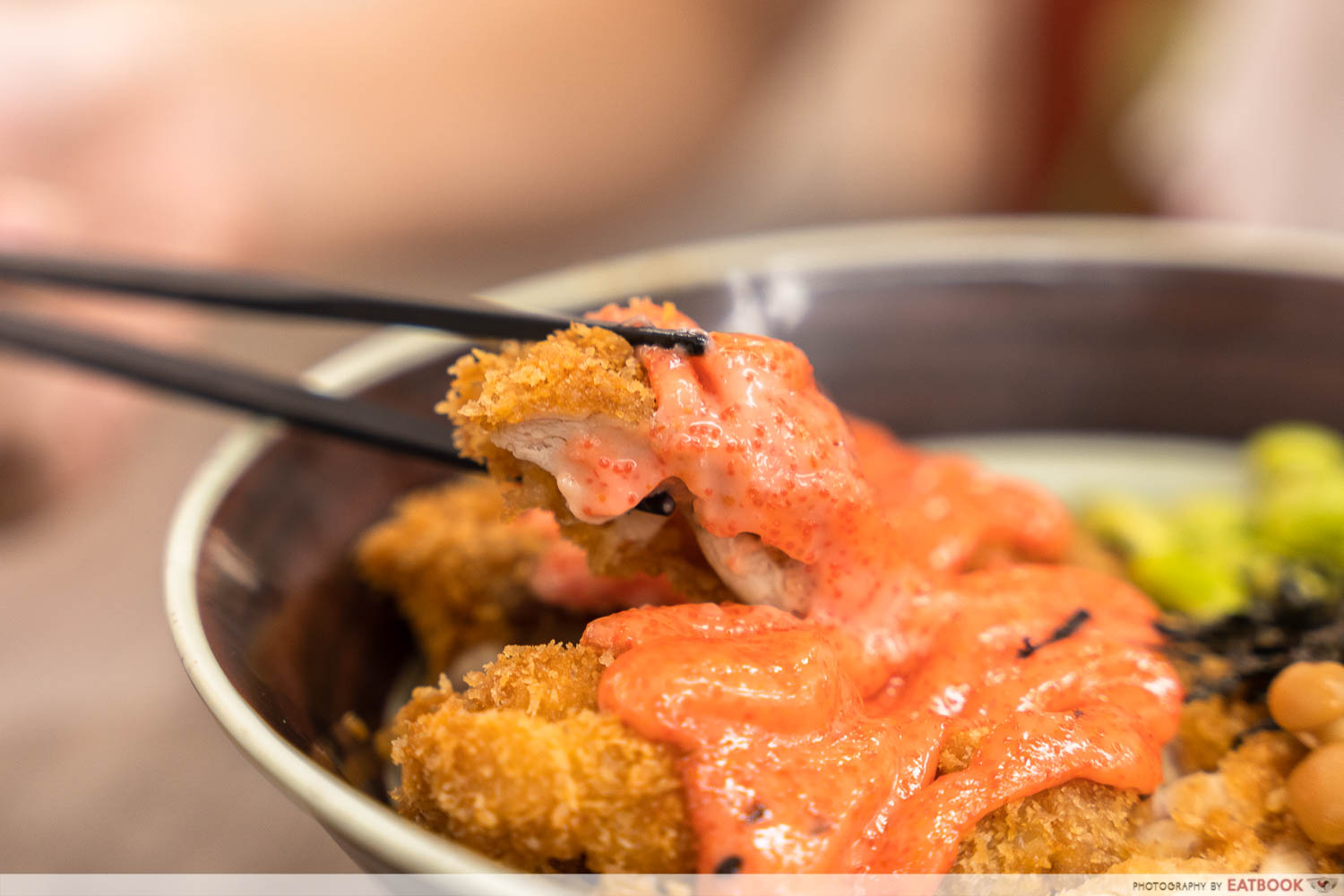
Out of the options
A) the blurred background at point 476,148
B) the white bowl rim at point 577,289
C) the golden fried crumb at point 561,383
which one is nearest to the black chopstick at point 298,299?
the golden fried crumb at point 561,383

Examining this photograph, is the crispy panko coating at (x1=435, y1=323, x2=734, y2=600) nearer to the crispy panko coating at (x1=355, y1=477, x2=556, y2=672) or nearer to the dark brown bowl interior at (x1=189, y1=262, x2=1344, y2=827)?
the crispy panko coating at (x1=355, y1=477, x2=556, y2=672)

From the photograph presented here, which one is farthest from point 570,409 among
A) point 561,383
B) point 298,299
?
point 298,299

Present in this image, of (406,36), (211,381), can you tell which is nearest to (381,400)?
(211,381)

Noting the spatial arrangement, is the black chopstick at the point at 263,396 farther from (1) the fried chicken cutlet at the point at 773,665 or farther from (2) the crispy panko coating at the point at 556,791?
(2) the crispy panko coating at the point at 556,791

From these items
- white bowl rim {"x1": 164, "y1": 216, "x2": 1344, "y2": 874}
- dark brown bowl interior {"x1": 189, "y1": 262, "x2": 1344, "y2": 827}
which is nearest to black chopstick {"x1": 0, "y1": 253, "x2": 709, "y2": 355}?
white bowl rim {"x1": 164, "y1": 216, "x2": 1344, "y2": 874}

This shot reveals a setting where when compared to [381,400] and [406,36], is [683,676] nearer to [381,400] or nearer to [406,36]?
[381,400]
